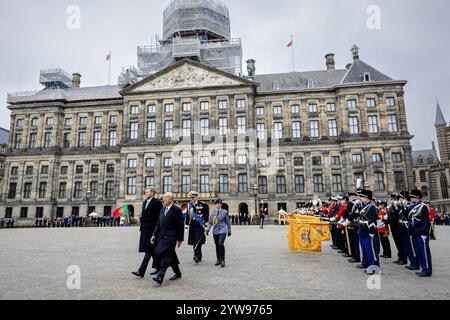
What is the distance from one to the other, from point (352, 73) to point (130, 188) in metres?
37.2

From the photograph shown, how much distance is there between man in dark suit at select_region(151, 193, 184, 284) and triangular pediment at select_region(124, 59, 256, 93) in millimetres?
38586

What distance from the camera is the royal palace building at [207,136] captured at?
1678 inches

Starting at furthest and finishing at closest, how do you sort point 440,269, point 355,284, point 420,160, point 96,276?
point 420,160 → point 440,269 → point 96,276 → point 355,284

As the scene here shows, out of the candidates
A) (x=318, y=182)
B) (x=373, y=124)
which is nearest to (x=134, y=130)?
(x=318, y=182)

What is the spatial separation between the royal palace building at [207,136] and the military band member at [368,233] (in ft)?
105

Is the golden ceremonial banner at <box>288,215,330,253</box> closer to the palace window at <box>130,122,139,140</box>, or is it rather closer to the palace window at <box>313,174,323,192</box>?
the palace window at <box>313,174,323,192</box>

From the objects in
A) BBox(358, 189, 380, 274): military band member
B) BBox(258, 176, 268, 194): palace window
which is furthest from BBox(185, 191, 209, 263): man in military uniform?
BBox(258, 176, 268, 194): palace window

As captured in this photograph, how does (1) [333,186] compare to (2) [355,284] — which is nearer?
(2) [355,284]

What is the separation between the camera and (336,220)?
11898 millimetres

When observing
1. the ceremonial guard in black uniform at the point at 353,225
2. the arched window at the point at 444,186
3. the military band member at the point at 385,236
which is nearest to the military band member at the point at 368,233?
the ceremonial guard in black uniform at the point at 353,225

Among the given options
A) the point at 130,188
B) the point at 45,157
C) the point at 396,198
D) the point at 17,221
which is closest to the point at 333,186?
the point at 130,188

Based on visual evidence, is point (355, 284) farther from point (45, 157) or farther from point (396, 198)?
point (45, 157)

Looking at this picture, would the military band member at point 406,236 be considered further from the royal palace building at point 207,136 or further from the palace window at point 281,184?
the palace window at point 281,184

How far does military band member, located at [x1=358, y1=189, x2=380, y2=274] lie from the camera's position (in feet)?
27.9
